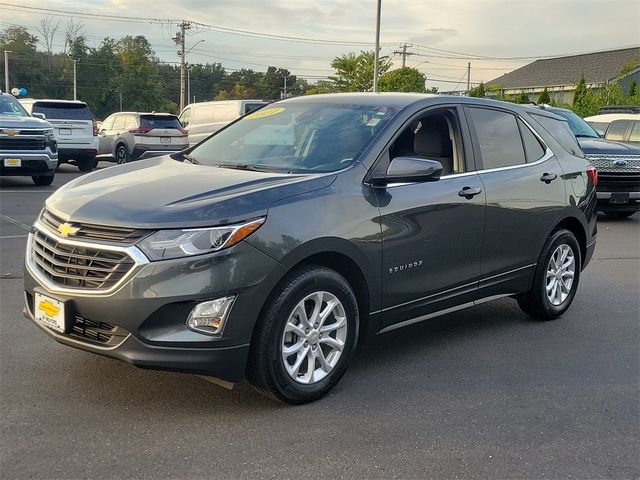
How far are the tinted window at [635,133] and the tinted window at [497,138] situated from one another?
10.2 m

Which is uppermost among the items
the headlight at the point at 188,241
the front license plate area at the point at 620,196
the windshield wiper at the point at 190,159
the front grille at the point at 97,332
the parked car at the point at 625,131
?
the parked car at the point at 625,131

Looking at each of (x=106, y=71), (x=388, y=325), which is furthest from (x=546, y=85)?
(x=388, y=325)

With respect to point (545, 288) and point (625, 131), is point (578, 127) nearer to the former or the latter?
point (625, 131)

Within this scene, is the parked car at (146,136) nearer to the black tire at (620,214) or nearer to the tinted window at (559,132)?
the black tire at (620,214)

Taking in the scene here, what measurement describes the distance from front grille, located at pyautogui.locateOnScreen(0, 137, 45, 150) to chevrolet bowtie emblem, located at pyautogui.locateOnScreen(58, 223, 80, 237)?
10939 mm

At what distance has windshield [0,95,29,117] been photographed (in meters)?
14.4

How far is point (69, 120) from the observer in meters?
18.3

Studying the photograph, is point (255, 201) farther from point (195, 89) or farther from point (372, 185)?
point (195, 89)

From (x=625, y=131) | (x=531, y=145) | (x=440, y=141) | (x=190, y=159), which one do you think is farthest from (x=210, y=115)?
(x=440, y=141)

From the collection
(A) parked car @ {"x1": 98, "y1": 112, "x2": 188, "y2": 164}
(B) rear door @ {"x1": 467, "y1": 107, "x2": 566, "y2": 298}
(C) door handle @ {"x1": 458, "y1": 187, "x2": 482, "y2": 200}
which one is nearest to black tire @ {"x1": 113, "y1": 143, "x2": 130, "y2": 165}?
(A) parked car @ {"x1": 98, "y1": 112, "x2": 188, "y2": 164}

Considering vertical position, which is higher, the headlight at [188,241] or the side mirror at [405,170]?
the side mirror at [405,170]

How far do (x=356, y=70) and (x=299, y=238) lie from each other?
148 ft

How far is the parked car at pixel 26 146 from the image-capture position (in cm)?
1358

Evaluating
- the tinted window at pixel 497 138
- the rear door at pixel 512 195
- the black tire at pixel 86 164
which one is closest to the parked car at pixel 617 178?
the rear door at pixel 512 195
